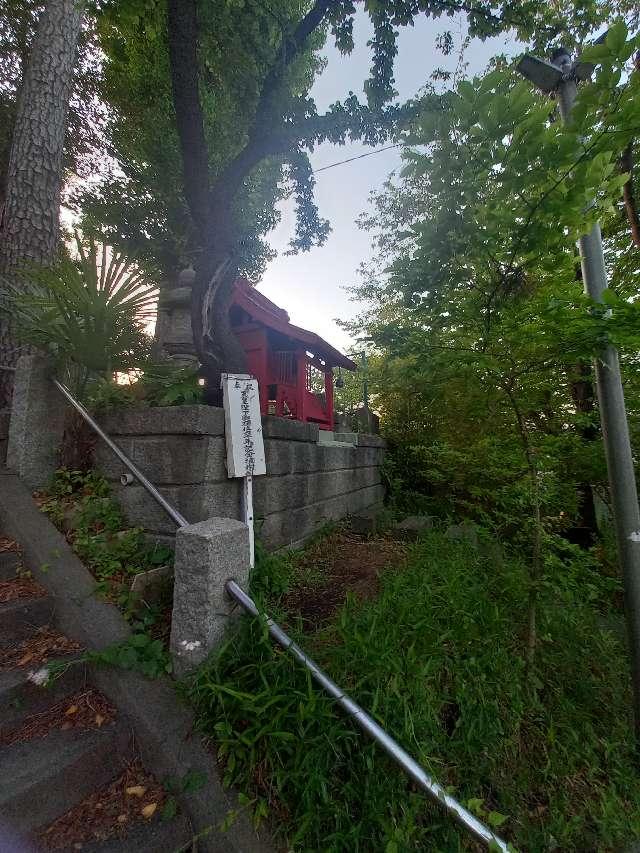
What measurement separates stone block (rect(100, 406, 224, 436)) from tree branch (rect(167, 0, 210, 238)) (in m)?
1.74

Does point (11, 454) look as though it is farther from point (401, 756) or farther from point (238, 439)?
point (401, 756)

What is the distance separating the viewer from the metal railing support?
1.14 meters

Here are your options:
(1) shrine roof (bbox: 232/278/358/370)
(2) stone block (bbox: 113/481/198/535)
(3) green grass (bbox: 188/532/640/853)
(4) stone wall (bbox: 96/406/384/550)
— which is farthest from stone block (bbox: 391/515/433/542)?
(1) shrine roof (bbox: 232/278/358/370)

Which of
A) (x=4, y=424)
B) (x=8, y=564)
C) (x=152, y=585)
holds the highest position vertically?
(x=4, y=424)

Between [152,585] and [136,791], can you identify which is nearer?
[136,791]

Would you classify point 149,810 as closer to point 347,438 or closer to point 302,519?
point 302,519

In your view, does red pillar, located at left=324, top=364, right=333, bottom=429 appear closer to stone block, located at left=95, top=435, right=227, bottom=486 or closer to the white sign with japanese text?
the white sign with japanese text

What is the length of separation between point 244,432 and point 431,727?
195cm

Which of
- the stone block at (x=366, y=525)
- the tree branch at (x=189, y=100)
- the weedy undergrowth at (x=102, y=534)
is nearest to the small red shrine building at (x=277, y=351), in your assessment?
the stone block at (x=366, y=525)

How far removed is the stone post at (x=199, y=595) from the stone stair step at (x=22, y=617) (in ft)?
3.00

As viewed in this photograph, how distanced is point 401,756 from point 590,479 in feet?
12.6

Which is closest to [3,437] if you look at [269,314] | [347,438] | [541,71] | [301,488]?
[301,488]

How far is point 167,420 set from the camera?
8.05ft

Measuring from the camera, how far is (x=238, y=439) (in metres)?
2.52
